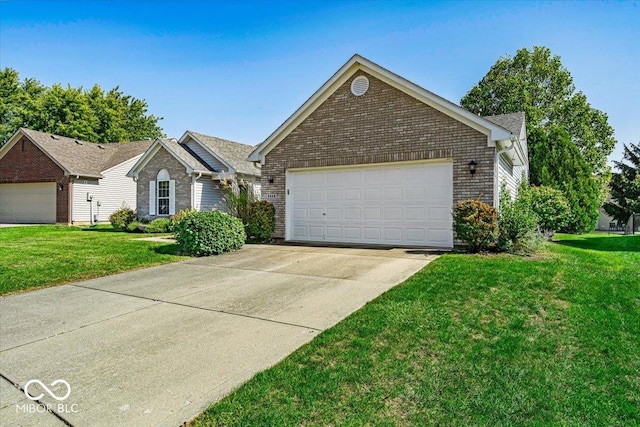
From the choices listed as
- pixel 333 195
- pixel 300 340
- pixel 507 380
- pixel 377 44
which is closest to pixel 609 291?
pixel 507 380

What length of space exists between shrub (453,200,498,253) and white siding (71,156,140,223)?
69.4 ft

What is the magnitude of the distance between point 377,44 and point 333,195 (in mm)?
5804

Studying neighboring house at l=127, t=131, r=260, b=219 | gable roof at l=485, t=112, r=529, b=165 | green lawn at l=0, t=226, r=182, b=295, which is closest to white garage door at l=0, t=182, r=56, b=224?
neighboring house at l=127, t=131, r=260, b=219

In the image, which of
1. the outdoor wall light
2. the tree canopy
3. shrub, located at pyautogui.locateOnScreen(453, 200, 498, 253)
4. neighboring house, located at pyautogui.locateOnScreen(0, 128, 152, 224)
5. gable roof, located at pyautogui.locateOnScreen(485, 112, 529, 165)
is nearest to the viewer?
shrub, located at pyautogui.locateOnScreen(453, 200, 498, 253)

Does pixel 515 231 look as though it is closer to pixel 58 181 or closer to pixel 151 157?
pixel 151 157

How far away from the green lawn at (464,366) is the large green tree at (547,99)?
27.3 metres

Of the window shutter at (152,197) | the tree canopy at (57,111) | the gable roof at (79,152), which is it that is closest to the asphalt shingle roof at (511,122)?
the window shutter at (152,197)

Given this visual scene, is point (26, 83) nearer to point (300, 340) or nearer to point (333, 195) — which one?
point (333, 195)

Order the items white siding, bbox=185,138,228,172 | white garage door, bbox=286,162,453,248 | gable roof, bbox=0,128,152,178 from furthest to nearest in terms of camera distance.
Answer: gable roof, bbox=0,128,152,178 < white siding, bbox=185,138,228,172 < white garage door, bbox=286,162,453,248

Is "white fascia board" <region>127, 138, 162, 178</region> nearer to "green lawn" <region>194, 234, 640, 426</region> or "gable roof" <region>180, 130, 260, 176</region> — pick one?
"gable roof" <region>180, 130, 260, 176</region>

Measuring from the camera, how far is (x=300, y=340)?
4.12 m

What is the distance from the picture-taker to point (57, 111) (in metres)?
36.8

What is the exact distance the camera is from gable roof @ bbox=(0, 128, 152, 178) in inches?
880

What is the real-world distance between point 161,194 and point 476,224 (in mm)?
16133
